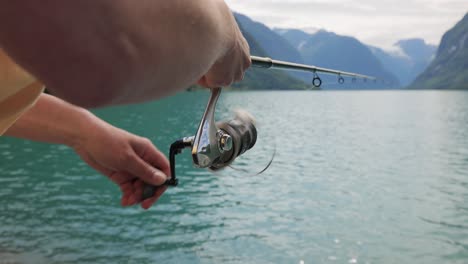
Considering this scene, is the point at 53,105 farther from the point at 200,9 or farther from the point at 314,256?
the point at 314,256

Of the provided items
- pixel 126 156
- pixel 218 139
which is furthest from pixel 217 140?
pixel 126 156

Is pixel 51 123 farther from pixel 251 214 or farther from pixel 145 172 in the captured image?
pixel 251 214

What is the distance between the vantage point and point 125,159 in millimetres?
2639

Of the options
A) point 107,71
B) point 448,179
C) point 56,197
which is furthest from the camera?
point 448,179

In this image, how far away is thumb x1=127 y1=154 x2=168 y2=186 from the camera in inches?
105

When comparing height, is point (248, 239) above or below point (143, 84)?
below

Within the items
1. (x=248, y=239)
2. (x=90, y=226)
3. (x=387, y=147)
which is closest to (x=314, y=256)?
(x=248, y=239)

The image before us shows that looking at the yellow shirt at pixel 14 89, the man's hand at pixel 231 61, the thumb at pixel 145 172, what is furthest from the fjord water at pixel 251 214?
the yellow shirt at pixel 14 89

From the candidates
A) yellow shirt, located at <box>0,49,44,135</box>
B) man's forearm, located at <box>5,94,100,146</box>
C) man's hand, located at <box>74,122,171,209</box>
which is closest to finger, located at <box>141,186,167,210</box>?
man's hand, located at <box>74,122,171,209</box>

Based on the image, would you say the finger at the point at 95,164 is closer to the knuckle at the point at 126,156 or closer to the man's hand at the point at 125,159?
the man's hand at the point at 125,159

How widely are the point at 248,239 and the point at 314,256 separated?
1.72 metres

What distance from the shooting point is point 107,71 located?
27.4 inches

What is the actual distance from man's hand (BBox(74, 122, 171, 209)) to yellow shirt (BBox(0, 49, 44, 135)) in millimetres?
1287

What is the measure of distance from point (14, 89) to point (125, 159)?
153cm
